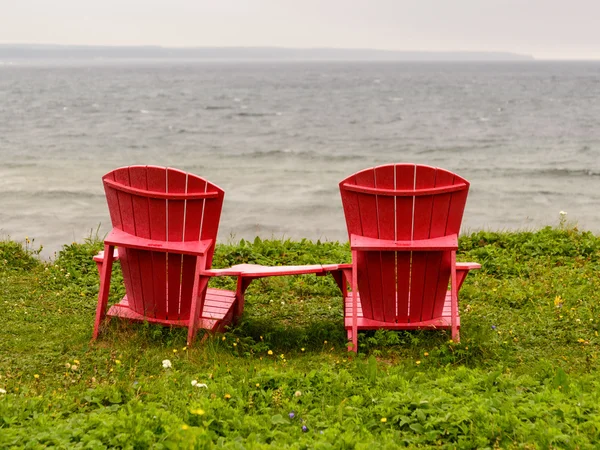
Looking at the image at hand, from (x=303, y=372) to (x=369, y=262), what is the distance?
3.65 feet

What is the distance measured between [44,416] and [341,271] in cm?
276

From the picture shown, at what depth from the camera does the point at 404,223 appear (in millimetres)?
5418

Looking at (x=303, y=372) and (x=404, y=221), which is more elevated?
(x=404, y=221)

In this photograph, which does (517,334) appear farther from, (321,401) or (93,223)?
(93,223)

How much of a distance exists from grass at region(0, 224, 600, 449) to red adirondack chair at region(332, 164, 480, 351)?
19 cm

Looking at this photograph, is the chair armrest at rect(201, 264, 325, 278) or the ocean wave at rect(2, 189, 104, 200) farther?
the ocean wave at rect(2, 189, 104, 200)

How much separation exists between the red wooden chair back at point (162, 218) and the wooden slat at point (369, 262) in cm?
106

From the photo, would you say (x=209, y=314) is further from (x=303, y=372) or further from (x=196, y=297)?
(x=303, y=372)

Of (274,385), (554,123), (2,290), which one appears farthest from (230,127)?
(274,385)

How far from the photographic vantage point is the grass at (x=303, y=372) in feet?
12.4

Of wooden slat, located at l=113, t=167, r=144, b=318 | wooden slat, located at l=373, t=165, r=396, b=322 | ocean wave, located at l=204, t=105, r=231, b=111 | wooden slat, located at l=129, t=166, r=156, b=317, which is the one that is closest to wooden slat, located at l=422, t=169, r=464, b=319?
wooden slat, located at l=373, t=165, r=396, b=322

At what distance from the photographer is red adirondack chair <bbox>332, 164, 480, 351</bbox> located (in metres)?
5.38

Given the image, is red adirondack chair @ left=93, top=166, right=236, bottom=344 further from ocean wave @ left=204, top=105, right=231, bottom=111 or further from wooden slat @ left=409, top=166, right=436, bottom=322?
ocean wave @ left=204, top=105, right=231, bottom=111

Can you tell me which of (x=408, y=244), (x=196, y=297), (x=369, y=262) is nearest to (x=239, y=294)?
(x=196, y=297)
